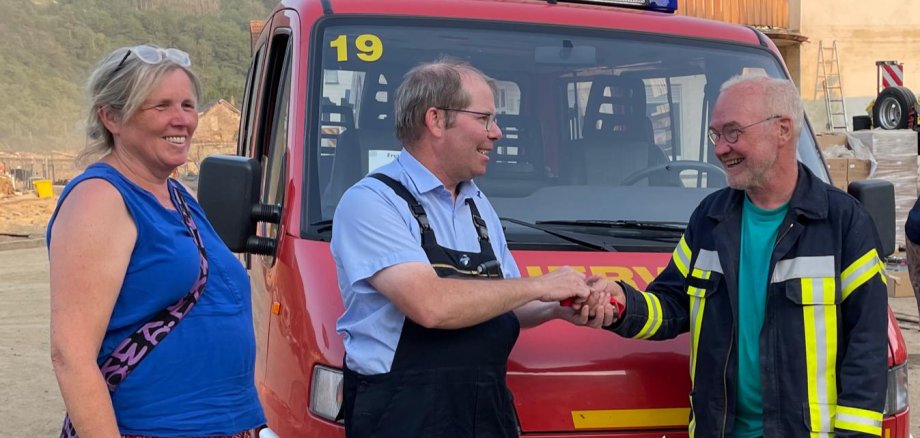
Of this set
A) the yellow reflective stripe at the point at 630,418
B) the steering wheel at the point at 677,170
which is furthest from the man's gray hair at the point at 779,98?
the steering wheel at the point at 677,170

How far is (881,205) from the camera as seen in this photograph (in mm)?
3682

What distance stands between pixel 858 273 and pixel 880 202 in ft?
3.47

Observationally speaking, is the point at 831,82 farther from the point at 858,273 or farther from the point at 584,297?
the point at 584,297

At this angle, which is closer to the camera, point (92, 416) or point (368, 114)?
point (92, 416)

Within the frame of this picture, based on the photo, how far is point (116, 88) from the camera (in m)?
2.43

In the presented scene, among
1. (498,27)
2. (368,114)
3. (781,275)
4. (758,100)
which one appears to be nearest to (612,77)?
(498,27)

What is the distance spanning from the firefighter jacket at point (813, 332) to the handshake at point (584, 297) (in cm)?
27

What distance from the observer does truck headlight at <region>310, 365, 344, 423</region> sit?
294cm

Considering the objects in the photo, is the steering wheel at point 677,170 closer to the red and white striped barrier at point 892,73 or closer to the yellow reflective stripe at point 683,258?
the yellow reflective stripe at point 683,258

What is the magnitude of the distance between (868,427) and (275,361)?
5.69 feet

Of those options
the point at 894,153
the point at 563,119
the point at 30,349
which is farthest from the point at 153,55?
the point at 894,153

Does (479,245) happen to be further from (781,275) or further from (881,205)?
(881,205)

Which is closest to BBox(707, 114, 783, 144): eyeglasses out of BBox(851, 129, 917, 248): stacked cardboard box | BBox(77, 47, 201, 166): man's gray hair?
BBox(77, 47, 201, 166): man's gray hair

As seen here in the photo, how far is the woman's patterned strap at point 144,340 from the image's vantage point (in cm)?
236
